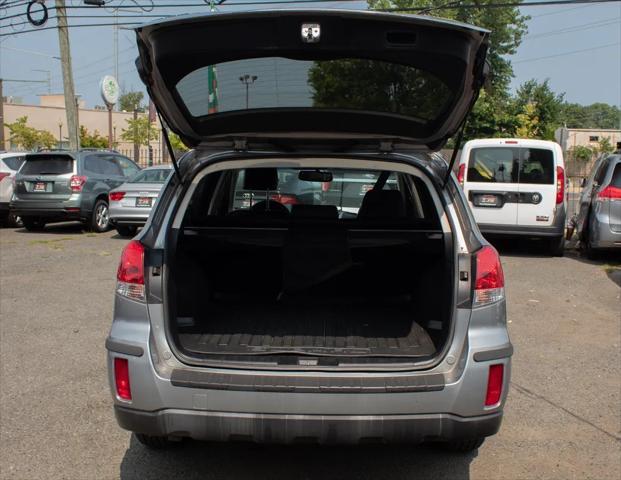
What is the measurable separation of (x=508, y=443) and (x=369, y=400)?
1513 mm

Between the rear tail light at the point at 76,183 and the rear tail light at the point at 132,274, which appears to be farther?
the rear tail light at the point at 76,183

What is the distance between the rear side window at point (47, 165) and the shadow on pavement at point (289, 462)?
10931 millimetres

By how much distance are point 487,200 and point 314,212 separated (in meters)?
7.35

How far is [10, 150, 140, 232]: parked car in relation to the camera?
44.0 ft

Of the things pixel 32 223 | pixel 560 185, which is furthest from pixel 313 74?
pixel 32 223

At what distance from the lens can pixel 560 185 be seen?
1066cm

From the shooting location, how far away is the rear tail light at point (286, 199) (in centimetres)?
501

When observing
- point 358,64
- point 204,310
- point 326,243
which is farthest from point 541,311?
point 358,64

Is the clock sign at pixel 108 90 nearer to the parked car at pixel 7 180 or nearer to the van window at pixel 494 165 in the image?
the parked car at pixel 7 180

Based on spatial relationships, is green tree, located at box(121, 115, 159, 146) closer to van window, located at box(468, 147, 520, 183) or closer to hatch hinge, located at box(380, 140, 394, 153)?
van window, located at box(468, 147, 520, 183)

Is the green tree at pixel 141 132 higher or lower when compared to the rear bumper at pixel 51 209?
higher

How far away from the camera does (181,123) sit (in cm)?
337

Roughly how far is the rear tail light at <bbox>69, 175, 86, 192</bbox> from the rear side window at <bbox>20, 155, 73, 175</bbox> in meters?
0.24

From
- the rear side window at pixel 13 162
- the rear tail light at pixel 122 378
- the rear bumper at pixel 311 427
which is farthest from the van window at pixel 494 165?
the rear side window at pixel 13 162
